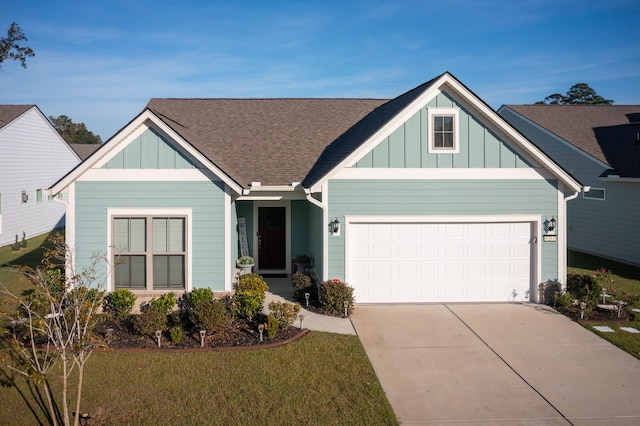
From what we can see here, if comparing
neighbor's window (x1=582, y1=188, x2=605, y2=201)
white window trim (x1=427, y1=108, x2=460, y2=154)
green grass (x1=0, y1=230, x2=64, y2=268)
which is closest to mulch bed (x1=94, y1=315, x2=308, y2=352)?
white window trim (x1=427, y1=108, x2=460, y2=154)

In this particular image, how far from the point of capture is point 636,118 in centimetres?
2441

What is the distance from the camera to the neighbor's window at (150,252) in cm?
1209

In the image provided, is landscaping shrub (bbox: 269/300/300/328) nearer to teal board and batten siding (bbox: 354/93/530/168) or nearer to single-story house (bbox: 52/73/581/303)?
single-story house (bbox: 52/73/581/303)

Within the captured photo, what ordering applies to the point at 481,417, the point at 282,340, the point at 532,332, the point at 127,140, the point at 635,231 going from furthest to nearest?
the point at 635,231, the point at 127,140, the point at 532,332, the point at 282,340, the point at 481,417

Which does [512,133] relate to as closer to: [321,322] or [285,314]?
[321,322]

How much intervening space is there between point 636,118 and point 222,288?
22049mm

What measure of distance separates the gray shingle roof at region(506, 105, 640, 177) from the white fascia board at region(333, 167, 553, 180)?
24.0ft

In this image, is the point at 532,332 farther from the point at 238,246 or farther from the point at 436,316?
the point at 238,246

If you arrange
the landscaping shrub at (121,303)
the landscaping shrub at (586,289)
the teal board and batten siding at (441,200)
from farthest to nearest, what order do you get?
the teal board and batten siding at (441,200), the landscaping shrub at (586,289), the landscaping shrub at (121,303)

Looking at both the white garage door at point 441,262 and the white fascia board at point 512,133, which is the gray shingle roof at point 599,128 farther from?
the white garage door at point 441,262

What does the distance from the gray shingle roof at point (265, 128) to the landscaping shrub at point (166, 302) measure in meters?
4.30

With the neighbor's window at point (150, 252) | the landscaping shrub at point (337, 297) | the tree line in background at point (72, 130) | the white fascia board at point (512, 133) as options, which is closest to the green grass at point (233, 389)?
the landscaping shrub at point (337, 297)

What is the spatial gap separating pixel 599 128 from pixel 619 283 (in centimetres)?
956

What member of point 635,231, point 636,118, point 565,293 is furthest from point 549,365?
point 636,118
